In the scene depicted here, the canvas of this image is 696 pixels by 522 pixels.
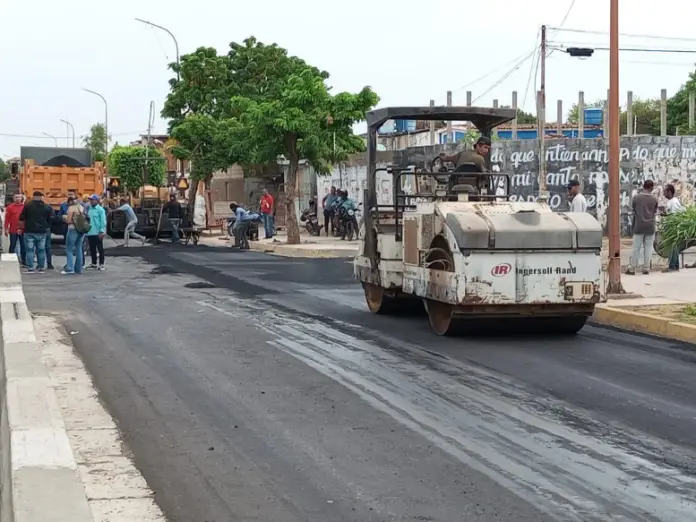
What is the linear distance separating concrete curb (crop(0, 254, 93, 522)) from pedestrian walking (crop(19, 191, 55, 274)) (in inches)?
553

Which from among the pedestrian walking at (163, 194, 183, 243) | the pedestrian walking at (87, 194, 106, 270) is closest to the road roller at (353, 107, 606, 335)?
the pedestrian walking at (87, 194, 106, 270)

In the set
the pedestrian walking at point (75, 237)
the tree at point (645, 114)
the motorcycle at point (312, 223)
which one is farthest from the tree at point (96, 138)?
the pedestrian walking at point (75, 237)

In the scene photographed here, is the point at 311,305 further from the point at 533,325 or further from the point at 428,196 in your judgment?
the point at 533,325

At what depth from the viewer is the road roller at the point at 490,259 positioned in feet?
36.1

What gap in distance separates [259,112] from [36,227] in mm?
9798

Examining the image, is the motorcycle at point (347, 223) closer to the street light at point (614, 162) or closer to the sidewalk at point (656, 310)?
Result: the sidewalk at point (656, 310)

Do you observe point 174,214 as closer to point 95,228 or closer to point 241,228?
point 241,228

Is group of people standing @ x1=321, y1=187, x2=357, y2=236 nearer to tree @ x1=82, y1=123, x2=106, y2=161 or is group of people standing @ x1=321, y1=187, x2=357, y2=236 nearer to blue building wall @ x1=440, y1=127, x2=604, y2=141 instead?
blue building wall @ x1=440, y1=127, x2=604, y2=141

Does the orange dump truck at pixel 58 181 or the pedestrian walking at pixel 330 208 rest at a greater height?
the orange dump truck at pixel 58 181

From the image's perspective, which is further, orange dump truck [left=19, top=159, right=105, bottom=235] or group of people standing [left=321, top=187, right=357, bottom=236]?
group of people standing [left=321, top=187, right=357, bottom=236]

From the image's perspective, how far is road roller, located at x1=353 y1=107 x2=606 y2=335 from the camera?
11.0 metres

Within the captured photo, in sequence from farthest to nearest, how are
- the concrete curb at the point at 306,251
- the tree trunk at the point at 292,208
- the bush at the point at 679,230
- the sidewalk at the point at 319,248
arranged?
the tree trunk at the point at 292,208 → the concrete curb at the point at 306,251 → the sidewalk at the point at 319,248 → the bush at the point at 679,230

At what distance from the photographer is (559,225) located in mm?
11297

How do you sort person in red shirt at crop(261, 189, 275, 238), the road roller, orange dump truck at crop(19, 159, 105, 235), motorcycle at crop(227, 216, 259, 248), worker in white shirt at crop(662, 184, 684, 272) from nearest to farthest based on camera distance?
the road roller < worker in white shirt at crop(662, 184, 684, 272) < orange dump truck at crop(19, 159, 105, 235) < motorcycle at crop(227, 216, 259, 248) < person in red shirt at crop(261, 189, 275, 238)
